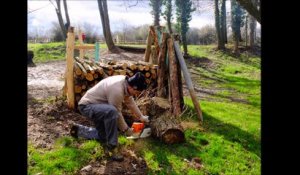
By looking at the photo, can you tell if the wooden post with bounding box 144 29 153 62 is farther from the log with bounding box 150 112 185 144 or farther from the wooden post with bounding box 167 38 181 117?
the log with bounding box 150 112 185 144

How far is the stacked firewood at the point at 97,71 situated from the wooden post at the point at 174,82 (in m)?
1.05

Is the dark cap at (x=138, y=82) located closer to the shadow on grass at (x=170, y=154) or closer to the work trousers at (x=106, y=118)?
the work trousers at (x=106, y=118)

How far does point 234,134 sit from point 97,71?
368cm

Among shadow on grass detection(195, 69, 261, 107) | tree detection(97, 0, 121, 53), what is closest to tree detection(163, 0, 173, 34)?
tree detection(97, 0, 121, 53)

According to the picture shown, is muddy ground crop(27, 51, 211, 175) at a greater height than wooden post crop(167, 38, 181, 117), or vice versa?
wooden post crop(167, 38, 181, 117)

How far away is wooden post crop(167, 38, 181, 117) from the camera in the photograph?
8498 mm

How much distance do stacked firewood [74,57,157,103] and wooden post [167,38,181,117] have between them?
1048 mm

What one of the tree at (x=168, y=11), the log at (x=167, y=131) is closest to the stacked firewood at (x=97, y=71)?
the log at (x=167, y=131)

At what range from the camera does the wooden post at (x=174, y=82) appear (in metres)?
8.50

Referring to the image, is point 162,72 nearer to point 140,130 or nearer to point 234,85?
point 140,130

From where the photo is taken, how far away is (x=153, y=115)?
8016mm
